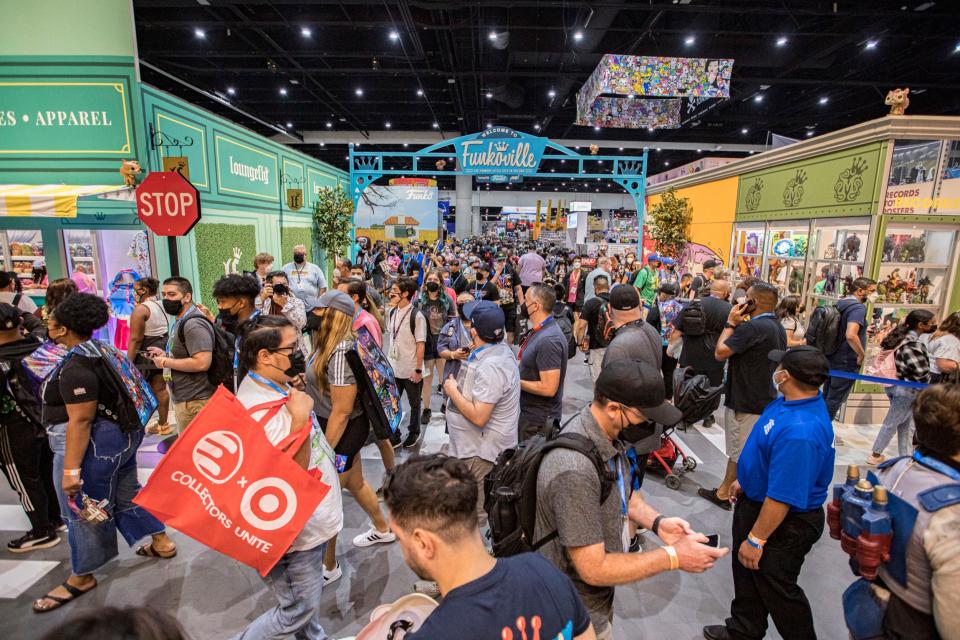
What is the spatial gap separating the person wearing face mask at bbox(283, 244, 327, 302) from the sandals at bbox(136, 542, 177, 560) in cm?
423

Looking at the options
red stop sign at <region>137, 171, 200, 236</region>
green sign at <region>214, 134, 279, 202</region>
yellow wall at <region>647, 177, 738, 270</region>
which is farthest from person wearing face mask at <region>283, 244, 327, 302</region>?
yellow wall at <region>647, 177, 738, 270</region>

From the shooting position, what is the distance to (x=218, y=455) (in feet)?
6.37

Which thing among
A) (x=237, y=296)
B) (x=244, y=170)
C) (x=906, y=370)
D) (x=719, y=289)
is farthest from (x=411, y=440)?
(x=244, y=170)

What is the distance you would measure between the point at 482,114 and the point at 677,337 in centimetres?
1494

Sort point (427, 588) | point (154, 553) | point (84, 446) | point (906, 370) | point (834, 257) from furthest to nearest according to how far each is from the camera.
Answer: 1. point (834, 257)
2. point (906, 370)
3. point (154, 553)
4. point (427, 588)
5. point (84, 446)

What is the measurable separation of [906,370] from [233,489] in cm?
543

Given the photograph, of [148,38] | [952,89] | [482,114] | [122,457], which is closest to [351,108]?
[482,114]

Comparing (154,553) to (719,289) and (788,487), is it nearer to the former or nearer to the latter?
(788,487)

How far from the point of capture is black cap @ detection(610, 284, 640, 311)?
376cm

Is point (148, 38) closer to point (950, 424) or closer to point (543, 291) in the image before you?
point (543, 291)

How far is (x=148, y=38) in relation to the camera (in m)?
11.2

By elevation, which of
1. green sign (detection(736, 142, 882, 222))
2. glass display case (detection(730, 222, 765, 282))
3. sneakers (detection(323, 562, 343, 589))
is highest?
green sign (detection(736, 142, 882, 222))

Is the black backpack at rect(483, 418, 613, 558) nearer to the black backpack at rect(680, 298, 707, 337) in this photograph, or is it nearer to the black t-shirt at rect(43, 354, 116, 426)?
the black t-shirt at rect(43, 354, 116, 426)

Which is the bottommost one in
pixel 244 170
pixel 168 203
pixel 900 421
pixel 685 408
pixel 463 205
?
pixel 900 421
